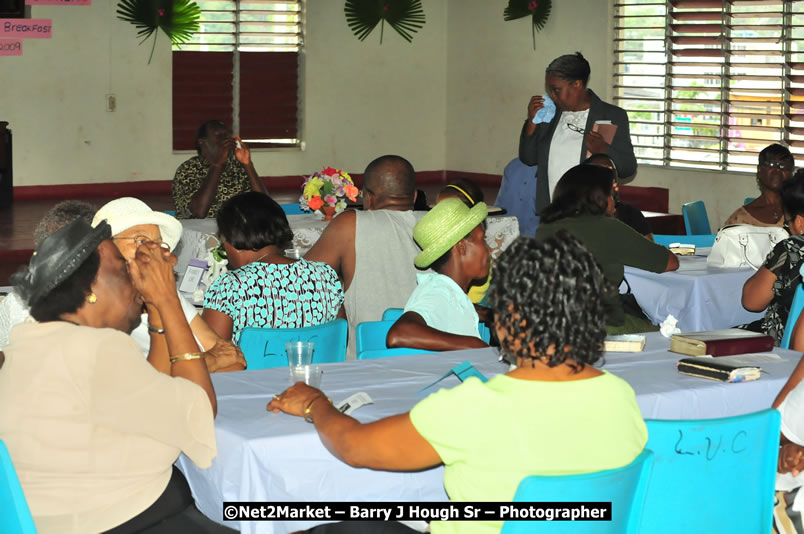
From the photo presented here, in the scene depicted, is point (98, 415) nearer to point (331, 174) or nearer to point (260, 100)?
point (331, 174)

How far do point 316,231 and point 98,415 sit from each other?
14.0 ft

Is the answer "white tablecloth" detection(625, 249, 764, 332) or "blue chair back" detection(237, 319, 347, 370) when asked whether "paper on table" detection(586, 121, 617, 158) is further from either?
"blue chair back" detection(237, 319, 347, 370)

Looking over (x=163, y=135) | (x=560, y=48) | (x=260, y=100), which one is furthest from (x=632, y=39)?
(x=163, y=135)

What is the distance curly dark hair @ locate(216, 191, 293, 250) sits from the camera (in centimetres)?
384

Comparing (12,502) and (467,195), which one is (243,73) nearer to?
(467,195)

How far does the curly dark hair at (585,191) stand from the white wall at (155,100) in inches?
365

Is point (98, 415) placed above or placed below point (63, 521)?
above

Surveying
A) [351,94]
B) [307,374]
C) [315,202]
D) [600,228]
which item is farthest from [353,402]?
[351,94]

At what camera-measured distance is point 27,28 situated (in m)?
12.1

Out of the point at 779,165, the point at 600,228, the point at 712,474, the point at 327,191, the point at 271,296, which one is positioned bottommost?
the point at 712,474

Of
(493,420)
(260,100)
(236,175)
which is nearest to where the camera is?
(493,420)

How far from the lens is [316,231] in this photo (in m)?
6.45

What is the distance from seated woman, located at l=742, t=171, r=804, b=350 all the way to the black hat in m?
2.81

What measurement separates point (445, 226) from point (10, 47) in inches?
388
